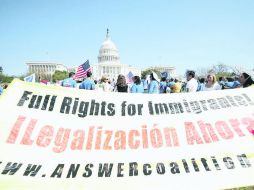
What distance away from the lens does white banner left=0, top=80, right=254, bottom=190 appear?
13.7 feet

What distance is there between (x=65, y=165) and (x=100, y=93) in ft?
3.94

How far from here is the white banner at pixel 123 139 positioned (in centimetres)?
418

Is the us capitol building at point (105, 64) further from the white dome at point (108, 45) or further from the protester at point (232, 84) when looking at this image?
the protester at point (232, 84)

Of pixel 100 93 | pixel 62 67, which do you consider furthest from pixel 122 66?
pixel 100 93

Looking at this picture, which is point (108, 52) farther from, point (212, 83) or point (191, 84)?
point (212, 83)

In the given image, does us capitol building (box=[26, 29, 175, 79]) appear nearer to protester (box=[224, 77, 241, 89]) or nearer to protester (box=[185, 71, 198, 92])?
protester (box=[224, 77, 241, 89])

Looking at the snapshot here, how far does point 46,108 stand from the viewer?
4805 millimetres

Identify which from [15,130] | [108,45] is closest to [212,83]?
[15,130]

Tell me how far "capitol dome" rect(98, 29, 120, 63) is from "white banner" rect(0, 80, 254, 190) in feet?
472

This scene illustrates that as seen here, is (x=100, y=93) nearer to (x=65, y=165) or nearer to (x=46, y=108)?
(x=46, y=108)

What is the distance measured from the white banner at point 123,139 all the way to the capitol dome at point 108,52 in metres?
Result: 144

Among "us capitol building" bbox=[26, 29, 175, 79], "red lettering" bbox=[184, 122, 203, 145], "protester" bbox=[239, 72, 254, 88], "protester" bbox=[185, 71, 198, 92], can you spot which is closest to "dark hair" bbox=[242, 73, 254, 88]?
"protester" bbox=[239, 72, 254, 88]

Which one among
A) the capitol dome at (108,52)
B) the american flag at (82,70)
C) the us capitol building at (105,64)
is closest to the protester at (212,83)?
the american flag at (82,70)

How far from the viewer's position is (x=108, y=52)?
14888 centimetres
